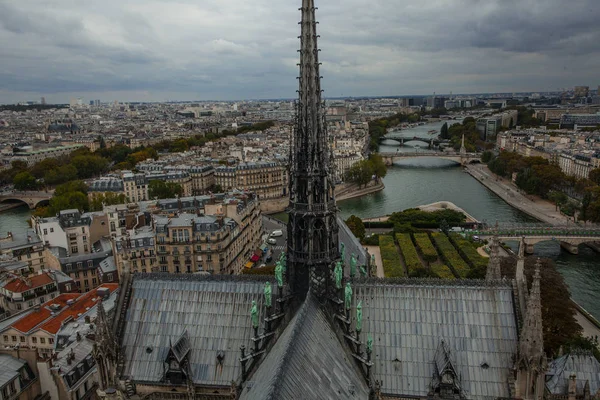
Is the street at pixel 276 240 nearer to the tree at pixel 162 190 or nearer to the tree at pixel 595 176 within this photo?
the tree at pixel 162 190

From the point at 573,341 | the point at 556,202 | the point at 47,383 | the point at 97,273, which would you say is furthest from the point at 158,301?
the point at 556,202

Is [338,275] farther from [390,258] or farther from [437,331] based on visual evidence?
[390,258]

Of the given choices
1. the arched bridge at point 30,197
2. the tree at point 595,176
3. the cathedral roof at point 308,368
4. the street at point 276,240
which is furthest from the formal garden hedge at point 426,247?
the arched bridge at point 30,197

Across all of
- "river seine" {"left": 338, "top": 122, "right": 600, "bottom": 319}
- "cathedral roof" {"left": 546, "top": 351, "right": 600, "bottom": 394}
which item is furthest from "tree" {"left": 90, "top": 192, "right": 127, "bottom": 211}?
"cathedral roof" {"left": 546, "top": 351, "right": 600, "bottom": 394}

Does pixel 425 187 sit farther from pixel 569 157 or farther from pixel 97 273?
pixel 97 273

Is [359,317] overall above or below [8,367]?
above

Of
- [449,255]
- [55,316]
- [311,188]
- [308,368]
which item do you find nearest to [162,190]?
[449,255]

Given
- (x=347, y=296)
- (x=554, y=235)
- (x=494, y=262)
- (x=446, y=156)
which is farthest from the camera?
(x=446, y=156)
